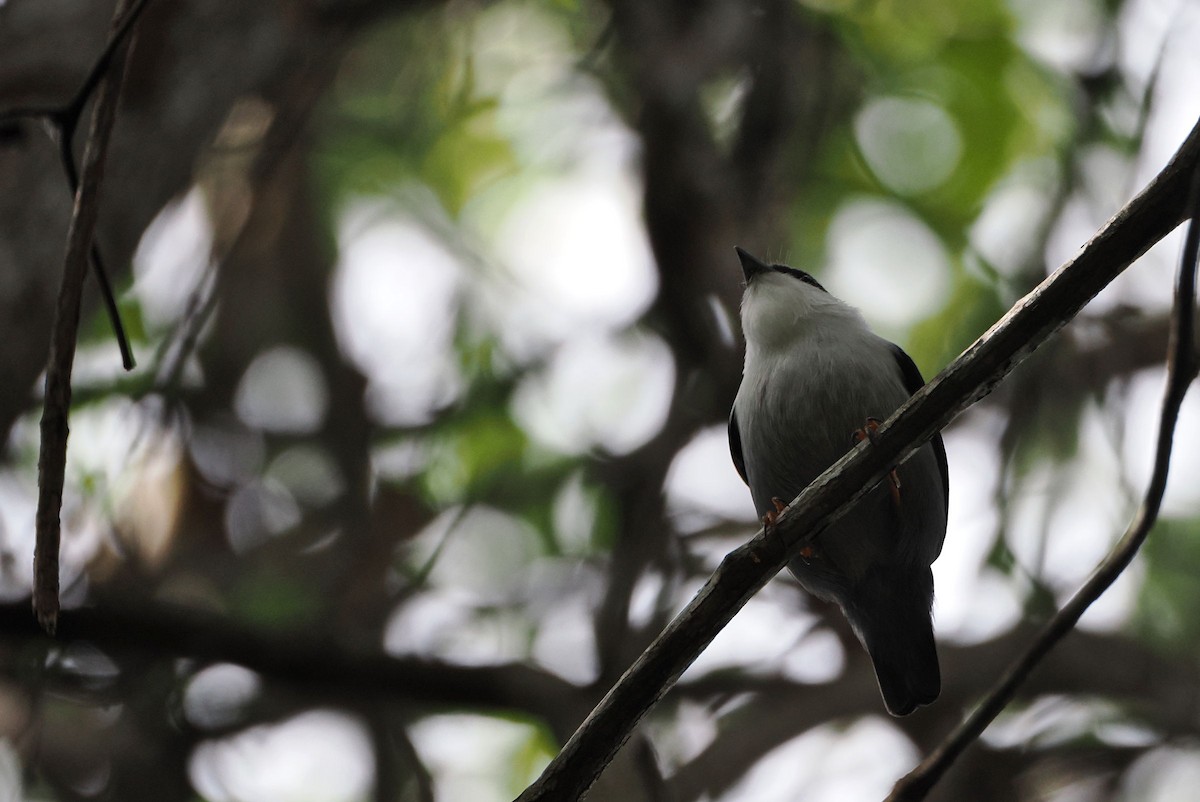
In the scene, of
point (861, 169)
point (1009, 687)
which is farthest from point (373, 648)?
point (861, 169)

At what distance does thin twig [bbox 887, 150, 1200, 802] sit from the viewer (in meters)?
1.50

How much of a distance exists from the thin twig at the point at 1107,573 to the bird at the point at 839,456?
136 centimetres

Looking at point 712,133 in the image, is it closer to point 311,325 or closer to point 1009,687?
point 311,325

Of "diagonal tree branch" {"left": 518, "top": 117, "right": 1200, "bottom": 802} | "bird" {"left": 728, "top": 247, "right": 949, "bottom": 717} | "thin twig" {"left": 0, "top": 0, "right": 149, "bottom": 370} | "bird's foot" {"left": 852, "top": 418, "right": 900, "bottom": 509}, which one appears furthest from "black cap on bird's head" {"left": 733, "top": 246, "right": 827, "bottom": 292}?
"thin twig" {"left": 0, "top": 0, "right": 149, "bottom": 370}

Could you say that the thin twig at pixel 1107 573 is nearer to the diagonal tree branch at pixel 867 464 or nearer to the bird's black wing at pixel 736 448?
the diagonal tree branch at pixel 867 464

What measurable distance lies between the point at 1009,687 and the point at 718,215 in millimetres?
3559

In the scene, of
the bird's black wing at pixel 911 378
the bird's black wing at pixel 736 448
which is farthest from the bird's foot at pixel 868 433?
the bird's black wing at pixel 736 448

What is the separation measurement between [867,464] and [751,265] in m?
2.08

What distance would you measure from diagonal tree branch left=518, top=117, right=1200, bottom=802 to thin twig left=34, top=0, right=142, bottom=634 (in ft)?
2.88

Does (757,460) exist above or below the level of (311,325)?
above

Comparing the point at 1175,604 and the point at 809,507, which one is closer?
the point at 809,507

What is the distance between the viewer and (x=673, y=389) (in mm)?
5559

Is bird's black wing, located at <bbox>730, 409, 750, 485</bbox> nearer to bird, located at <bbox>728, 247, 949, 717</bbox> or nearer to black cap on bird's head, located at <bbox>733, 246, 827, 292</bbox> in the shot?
bird, located at <bbox>728, 247, 949, 717</bbox>

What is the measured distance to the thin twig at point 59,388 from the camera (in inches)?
70.1
